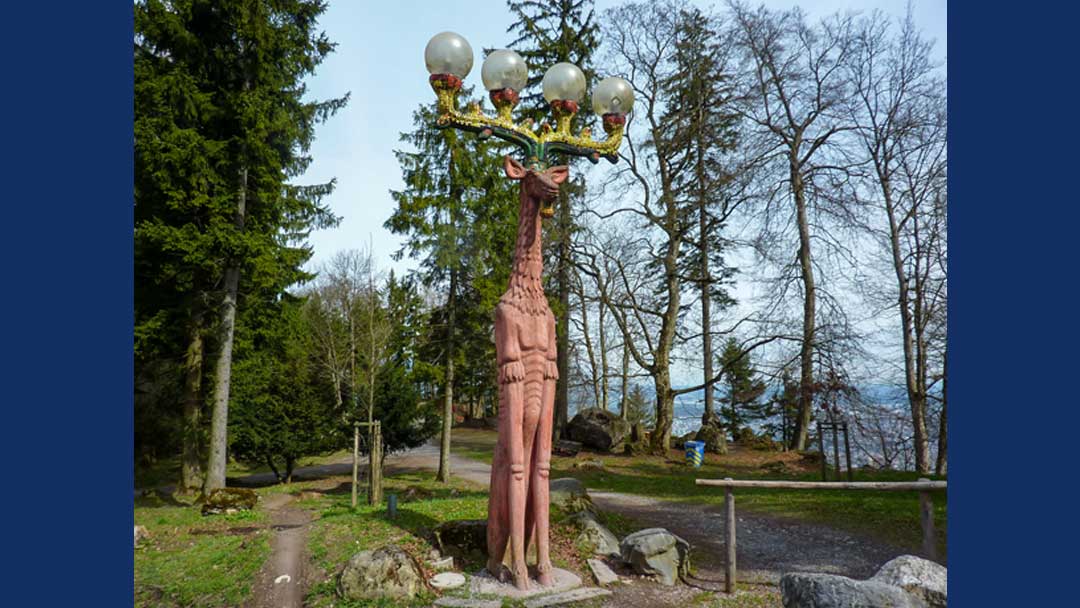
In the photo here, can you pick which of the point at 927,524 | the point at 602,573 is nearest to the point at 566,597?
the point at 602,573

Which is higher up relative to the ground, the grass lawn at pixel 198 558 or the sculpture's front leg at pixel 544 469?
the sculpture's front leg at pixel 544 469

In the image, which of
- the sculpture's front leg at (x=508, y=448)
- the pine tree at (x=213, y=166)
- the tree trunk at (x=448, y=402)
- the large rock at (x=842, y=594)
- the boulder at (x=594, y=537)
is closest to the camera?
the large rock at (x=842, y=594)

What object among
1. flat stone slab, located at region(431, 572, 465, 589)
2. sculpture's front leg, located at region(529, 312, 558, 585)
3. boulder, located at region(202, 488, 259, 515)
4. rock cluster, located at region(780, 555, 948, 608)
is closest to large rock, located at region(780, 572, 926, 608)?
rock cluster, located at region(780, 555, 948, 608)

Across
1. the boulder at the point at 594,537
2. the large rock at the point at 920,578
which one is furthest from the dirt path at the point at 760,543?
the large rock at the point at 920,578

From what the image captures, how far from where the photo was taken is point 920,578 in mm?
4777

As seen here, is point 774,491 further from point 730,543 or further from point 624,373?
point 624,373

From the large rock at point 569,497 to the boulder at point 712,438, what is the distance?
11.8 metres

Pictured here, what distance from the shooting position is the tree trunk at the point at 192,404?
12953 mm

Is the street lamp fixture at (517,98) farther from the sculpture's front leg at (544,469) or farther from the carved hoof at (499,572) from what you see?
the carved hoof at (499,572)

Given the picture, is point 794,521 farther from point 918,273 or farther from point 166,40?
point 166,40

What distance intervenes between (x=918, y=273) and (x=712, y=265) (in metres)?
7.19

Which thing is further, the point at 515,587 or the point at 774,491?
the point at 774,491

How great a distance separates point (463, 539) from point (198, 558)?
3369 millimetres

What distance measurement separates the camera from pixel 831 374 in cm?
1533
